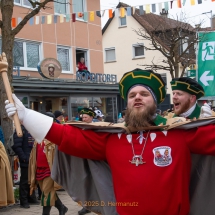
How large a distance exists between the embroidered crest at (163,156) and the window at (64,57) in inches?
603

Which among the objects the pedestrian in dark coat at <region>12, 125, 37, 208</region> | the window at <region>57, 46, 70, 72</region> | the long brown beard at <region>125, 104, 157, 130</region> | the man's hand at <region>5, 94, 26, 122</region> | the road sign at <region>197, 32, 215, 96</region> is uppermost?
the window at <region>57, 46, 70, 72</region>

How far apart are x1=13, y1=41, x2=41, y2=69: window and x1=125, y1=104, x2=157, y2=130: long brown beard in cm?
1306

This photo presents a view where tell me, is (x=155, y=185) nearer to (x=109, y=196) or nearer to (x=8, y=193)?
(x=109, y=196)

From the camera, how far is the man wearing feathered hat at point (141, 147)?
2961 mm

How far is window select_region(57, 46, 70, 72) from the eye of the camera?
1800 cm

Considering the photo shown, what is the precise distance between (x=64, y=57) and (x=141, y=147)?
15577mm

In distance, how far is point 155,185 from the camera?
2.95m

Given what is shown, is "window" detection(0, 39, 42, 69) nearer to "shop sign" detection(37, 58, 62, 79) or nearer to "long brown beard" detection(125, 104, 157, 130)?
"shop sign" detection(37, 58, 62, 79)

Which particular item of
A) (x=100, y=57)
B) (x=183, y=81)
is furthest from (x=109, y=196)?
(x=100, y=57)

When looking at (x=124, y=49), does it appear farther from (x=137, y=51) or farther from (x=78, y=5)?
(x=78, y=5)

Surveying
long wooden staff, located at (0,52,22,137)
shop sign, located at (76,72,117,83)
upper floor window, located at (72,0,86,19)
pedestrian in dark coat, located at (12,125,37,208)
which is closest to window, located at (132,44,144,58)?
shop sign, located at (76,72,117,83)

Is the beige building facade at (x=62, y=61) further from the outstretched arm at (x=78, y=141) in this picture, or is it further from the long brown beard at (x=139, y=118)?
the long brown beard at (x=139, y=118)

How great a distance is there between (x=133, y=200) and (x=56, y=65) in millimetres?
12709

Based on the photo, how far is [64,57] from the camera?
1825 centimetres
